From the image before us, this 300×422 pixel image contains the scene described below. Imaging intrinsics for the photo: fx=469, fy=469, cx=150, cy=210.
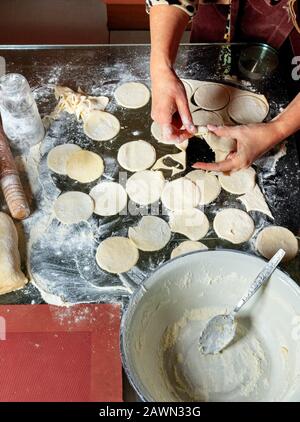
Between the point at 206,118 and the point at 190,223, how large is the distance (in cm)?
38

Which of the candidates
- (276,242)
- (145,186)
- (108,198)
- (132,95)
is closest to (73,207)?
(108,198)

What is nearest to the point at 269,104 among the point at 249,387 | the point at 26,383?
the point at 249,387

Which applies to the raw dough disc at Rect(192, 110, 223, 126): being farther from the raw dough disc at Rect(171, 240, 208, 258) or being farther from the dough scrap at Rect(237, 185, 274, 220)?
the raw dough disc at Rect(171, 240, 208, 258)

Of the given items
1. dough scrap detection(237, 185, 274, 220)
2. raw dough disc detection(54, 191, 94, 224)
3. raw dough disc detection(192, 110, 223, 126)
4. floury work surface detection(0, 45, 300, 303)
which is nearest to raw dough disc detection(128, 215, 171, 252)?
floury work surface detection(0, 45, 300, 303)

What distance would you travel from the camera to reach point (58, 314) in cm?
119

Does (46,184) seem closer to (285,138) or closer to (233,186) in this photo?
(233,186)

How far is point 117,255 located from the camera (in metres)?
1.26

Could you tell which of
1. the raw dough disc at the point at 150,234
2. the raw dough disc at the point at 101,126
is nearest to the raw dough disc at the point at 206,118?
the raw dough disc at the point at 101,126

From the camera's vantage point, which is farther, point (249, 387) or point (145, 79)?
point (145, 79)

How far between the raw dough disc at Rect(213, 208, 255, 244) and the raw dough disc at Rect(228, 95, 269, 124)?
33 centimetres

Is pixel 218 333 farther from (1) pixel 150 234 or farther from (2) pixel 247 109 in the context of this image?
(2) pixel 247 109

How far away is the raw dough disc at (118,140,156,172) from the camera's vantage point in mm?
1416

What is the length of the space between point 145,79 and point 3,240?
730mm

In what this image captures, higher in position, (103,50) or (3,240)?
(103,50)
